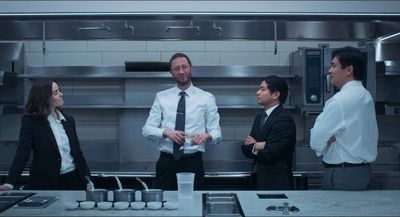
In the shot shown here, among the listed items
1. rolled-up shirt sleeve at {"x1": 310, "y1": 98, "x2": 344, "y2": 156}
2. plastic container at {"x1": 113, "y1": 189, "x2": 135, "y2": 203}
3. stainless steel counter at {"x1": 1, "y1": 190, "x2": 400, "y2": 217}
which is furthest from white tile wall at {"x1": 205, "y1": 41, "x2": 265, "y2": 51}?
plastic container at {"x1": 113, "y1": 189, "x2": 135, "y2": 203}

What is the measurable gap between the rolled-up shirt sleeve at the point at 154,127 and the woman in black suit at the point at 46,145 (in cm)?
50

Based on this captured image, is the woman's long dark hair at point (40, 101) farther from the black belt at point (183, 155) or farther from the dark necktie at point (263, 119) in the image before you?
the dark necktie at point (263, 119)

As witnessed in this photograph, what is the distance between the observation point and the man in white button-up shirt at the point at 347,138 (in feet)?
8.71

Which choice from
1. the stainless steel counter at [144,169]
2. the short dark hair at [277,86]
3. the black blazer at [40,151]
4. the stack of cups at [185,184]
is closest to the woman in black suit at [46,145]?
the black blazer at [40,151]

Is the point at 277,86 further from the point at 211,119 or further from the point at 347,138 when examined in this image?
the point at 347,138

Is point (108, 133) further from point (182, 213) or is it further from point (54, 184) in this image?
point (182, 213)

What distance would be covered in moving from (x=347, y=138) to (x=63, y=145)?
1.79m

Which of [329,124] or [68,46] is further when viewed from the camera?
[68,46]

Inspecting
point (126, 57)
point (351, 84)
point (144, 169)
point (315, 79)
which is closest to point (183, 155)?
point (144, 169)

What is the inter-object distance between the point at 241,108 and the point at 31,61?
7.19ft

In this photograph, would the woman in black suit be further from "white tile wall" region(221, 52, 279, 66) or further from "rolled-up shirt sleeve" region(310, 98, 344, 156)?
"white tile wall" region(221, 52, 279, 66)

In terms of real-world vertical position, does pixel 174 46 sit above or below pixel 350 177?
above

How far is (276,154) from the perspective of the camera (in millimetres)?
3117

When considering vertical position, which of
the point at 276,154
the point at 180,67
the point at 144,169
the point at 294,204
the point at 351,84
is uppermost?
the point at 180,67
